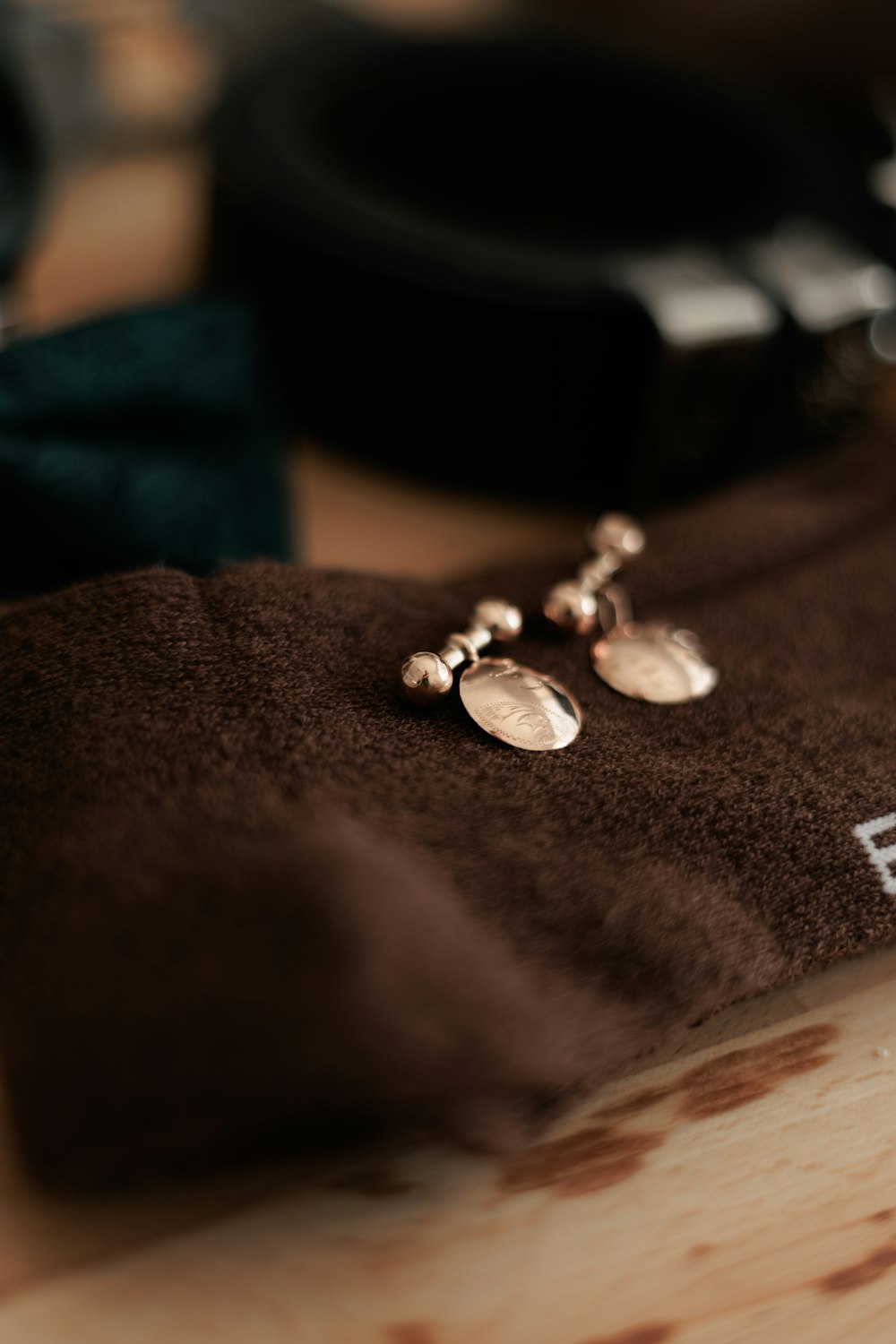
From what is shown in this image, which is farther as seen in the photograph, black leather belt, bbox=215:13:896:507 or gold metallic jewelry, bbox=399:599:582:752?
black leather belt, bbox=215:13:896:507

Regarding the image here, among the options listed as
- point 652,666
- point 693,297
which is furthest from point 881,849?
point 693,297

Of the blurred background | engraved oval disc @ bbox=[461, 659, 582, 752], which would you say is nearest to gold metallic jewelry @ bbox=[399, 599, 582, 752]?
engraved oval disc @ bbox=[461, 659, 582, 752]

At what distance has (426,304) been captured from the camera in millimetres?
379

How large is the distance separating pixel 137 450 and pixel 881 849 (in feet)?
0.78

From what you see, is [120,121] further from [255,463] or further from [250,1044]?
[250,1044]

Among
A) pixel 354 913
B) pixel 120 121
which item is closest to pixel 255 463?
pixel 354 913

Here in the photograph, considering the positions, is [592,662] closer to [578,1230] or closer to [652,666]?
[652,666]

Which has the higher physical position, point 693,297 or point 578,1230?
point 693,297

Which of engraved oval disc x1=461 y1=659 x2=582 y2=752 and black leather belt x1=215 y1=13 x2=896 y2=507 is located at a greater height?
black leather belt x1=215 y1=13 x2=896 y2=507

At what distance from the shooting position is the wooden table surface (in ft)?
0.71

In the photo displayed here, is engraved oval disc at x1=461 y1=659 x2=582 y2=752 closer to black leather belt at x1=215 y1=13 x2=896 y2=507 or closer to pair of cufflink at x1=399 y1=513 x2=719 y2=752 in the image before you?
pair of cufflink at x1=399 y1=513 x2=719 y2=752

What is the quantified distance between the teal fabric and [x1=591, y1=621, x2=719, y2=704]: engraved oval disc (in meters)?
0.10

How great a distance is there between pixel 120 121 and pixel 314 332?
0.28m

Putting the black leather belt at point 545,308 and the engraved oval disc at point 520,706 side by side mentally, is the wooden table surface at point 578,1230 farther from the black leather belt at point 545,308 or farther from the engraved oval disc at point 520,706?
the black leather belt at point 545,308
